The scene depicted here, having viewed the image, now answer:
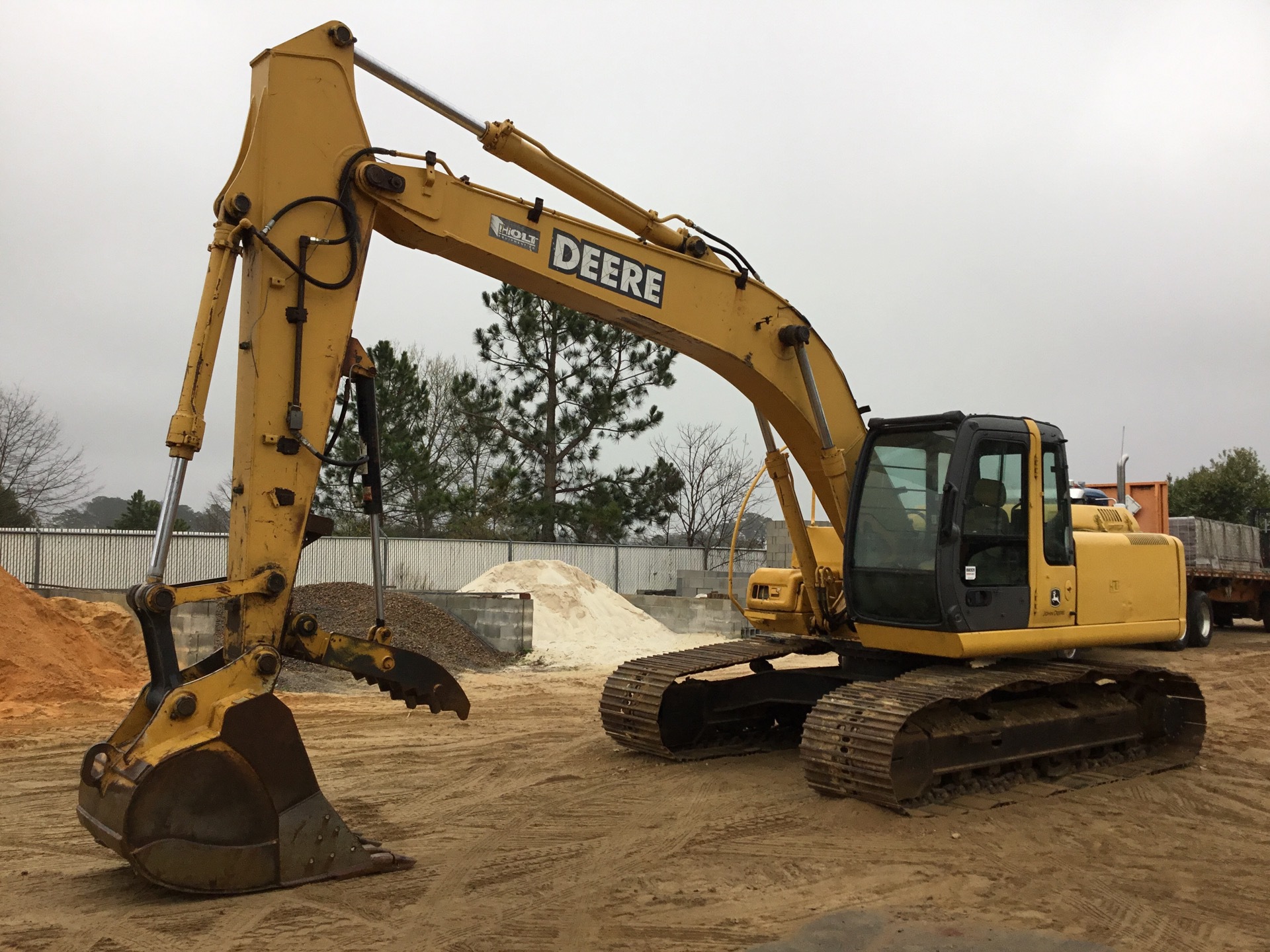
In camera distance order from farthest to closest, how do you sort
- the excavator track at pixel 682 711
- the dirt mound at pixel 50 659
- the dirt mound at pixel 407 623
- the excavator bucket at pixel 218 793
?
the dirt mound at pixel 407 623 → the dirt mound at pixel 50 659 → the excavator track at pixel 682 711 → the excavator bucket at pixel 218 793

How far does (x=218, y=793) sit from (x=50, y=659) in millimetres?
8794

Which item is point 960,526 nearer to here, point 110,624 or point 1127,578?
point 1127,578

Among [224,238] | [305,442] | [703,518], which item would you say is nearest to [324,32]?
[224,238]

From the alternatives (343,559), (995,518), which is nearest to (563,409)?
(343,559)

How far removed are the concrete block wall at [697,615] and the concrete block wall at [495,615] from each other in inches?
168

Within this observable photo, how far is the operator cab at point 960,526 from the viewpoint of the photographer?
7070 mm

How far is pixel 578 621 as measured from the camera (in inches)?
714

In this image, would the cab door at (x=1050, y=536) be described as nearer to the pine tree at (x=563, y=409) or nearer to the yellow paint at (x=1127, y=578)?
the yellow paint at (x=1127, y=578)

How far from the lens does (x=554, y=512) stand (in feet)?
88.4

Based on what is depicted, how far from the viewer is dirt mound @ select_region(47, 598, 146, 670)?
13500 millimetres

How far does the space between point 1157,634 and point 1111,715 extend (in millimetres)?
782

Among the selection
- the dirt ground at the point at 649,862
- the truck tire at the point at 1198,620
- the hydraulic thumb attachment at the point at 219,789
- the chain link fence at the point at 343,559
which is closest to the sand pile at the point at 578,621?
the chain link fence at the point at 343,559

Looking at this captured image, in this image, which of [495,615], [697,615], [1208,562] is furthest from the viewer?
[697,615]

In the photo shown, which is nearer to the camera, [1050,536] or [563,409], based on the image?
[1050,536]
